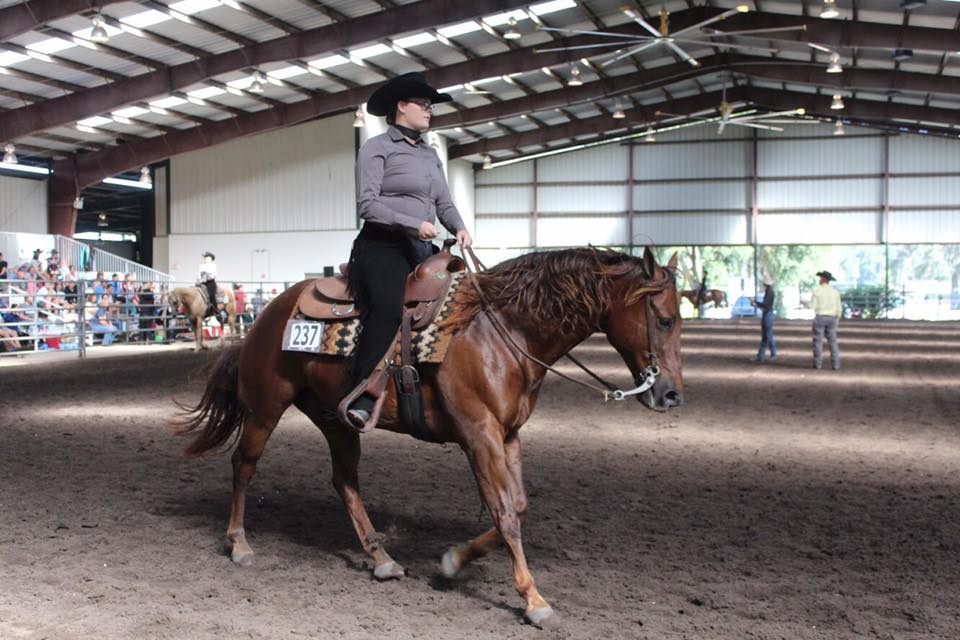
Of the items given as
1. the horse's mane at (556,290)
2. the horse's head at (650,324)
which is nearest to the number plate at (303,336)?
the horse's mane at (556,290)

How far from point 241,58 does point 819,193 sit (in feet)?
76.5

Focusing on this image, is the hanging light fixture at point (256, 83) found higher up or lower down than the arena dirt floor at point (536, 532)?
higher up

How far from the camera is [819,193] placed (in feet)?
119

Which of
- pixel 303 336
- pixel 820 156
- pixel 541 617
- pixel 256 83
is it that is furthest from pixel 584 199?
pixel 541 617

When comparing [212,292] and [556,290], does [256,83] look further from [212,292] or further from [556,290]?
[556,290]

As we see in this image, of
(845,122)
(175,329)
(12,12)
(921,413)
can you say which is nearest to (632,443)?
(921,413)

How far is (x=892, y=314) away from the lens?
126 feet

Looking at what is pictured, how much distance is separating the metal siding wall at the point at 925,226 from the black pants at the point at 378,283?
35032 millimetres

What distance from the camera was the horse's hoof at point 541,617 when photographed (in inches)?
145

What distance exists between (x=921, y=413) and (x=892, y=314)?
30.1 metres

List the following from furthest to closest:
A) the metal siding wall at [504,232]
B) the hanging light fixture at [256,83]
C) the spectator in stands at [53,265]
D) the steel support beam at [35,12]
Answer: the metal siding wall at [504,232]
the hanging light fixture at [256,83]
the spectator in stands at [53,265]
the steel support beam at [35,12]

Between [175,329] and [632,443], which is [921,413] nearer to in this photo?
[632,443]

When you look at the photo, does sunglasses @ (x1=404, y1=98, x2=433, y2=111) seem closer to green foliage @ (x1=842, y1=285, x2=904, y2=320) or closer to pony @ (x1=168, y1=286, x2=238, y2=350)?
pony @ (x1=168, y1=286, x2=238, y2=350)

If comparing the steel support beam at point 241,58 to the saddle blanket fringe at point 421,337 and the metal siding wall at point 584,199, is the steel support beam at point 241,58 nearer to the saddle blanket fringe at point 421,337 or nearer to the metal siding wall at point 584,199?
the saddle blanket fringe at point 421,337
